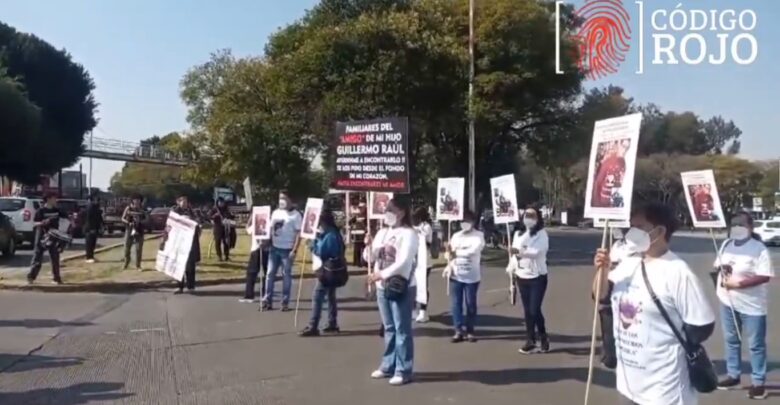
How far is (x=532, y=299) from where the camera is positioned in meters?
10.2

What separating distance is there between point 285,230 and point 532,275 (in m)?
4.93

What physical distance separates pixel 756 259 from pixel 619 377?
3.91 meters

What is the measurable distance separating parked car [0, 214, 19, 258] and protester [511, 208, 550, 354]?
18279 mm

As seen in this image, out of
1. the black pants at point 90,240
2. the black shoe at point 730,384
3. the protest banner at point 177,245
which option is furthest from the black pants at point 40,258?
the black shoe at point 730,384

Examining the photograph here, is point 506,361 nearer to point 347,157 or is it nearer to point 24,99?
point 347,157

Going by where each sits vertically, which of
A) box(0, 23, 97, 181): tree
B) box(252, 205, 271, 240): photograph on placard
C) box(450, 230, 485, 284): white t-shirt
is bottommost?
box(450, 230, 485, 284): white t-shirt

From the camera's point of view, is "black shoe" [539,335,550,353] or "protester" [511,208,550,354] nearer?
"protester" [511,208,550,354]

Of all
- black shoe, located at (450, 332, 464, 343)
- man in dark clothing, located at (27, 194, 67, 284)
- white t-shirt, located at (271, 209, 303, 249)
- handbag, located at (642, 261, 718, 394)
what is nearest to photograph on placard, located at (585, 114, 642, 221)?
handbag, located at (642, 261, 718, 394)

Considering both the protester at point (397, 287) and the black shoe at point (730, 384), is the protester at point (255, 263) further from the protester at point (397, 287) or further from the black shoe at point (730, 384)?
the black shoe at point (730, 384)

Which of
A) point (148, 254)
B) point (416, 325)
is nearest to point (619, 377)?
point (416, 325)

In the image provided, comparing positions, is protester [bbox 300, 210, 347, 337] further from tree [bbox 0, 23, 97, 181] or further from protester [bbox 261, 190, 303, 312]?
tree [bbox 0, 23, 97, 181]

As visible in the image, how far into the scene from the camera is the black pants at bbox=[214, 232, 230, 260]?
2283 centimetres

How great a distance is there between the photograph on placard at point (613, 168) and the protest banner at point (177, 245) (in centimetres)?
1097

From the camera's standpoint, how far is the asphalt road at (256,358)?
810cm
